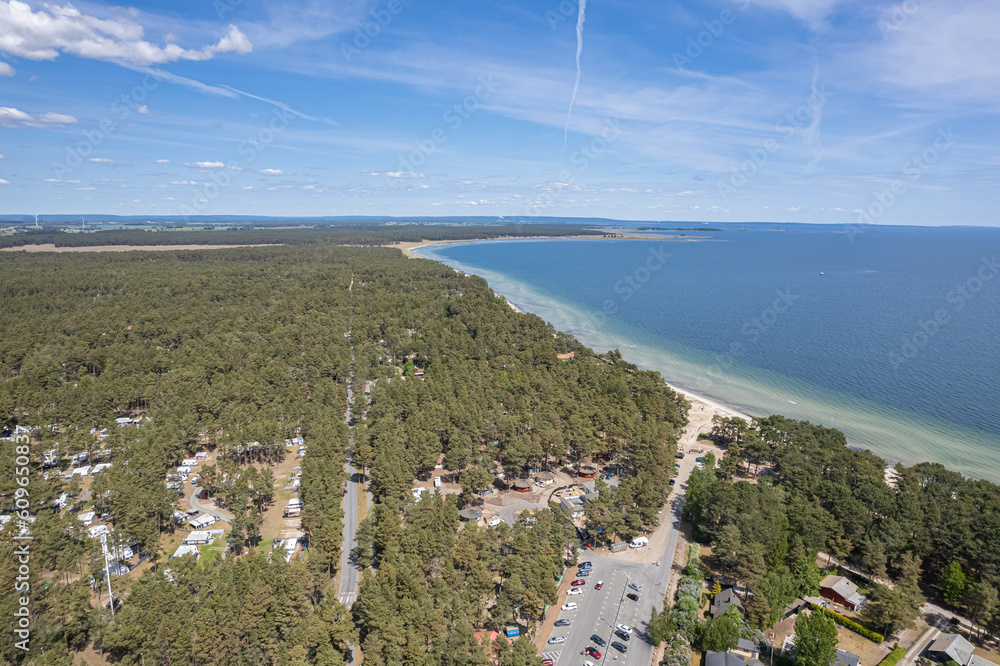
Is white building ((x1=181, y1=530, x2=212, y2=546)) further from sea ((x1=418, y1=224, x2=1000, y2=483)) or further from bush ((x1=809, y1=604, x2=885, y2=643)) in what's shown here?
sea ((x1=418, y1=224, x2=1000, y2=483))

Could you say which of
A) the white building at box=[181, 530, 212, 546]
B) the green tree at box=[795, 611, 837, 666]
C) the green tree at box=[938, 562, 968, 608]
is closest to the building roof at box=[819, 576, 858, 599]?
the green tree at box=[938, 562, 968, 608]

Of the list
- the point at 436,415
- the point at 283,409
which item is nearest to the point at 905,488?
the point at 436,415

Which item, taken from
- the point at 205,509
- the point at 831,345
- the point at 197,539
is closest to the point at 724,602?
the point at 197,539

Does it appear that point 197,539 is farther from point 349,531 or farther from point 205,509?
point 349,531

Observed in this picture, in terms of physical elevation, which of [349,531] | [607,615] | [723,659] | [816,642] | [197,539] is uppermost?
[816,642]

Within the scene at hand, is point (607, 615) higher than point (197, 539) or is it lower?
lower

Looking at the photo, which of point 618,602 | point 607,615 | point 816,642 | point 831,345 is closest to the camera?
point 816,642
